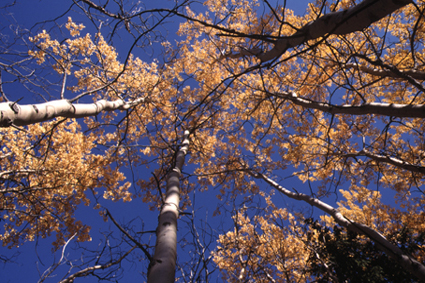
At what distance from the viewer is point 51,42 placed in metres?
4.10

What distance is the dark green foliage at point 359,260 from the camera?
3.68 meters

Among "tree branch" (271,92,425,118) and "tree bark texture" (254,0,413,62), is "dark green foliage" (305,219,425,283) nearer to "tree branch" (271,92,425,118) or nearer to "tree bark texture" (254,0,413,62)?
"tree branch" (271,92,425,118)

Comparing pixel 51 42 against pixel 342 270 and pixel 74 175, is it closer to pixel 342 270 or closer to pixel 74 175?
pixel 74 175

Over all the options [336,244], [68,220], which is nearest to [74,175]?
[68,220]

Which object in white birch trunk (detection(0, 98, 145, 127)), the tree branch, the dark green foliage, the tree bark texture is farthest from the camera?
the dark green foliage

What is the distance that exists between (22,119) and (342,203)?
1052 cm

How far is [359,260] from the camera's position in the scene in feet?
12.4

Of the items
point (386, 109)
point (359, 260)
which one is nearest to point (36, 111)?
point (386, 109)

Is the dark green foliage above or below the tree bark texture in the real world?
below

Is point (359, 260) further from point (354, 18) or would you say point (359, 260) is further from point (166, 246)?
point (354, 18)

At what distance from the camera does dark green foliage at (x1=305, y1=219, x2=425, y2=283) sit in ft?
12.1

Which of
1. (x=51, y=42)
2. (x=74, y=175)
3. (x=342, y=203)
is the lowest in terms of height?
(x=74, y=175)

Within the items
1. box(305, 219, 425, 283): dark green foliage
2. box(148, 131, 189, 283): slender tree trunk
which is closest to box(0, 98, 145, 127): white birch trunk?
box(148, 131, 189, 283): slender tree trunk

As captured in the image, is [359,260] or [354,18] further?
[359,260]
